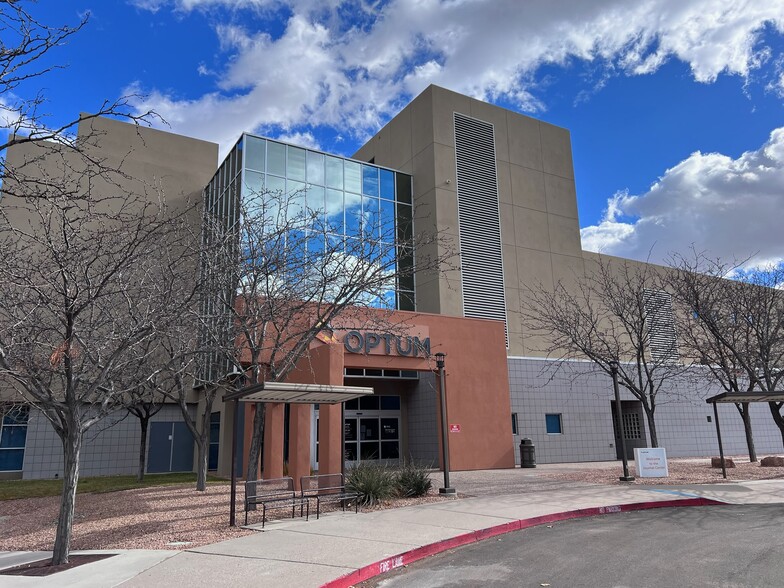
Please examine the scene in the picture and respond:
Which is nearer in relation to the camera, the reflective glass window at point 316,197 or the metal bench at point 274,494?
the metal bench at point 274,494

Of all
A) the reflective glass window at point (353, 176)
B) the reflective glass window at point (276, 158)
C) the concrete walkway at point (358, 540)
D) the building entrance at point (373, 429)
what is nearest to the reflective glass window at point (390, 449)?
the building entrance at point (373, 429)

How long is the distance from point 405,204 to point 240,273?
17.9 m

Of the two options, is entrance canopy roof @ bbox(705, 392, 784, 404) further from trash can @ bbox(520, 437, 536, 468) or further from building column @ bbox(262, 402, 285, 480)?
building column @ bbox(262, 402, 285, 480)

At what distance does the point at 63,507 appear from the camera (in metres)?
8.52

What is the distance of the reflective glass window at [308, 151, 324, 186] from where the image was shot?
29.0 meters

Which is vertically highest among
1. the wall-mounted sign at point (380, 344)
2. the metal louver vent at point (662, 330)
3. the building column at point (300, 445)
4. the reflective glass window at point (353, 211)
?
the reflective glass window at point (353, 211)

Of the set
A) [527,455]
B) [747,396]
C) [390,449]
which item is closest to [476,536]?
[747,396]

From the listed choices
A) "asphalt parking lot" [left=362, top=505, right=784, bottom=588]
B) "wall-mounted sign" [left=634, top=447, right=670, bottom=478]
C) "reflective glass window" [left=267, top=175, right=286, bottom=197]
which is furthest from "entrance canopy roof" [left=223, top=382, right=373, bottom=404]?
"reflective glass window" [left=267, top=175, right=286, bottom=197]

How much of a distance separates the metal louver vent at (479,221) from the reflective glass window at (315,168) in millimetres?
7863

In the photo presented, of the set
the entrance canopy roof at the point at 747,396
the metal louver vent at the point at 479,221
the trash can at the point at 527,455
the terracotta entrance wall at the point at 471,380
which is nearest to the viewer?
the entrance canopy roof at the point at 747,396

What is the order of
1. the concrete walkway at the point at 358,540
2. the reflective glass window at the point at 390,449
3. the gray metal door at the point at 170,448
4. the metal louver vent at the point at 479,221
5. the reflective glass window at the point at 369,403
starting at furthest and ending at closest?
the metal louver vent at the point at 479,221 < the gray metal door at the point at 170,448 < the reflective glass window at the point at 369,403 < the reflective glass window at the point at 390,449 < the concrete walkway at the point at 358,540

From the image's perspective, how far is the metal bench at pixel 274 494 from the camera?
1111 cm

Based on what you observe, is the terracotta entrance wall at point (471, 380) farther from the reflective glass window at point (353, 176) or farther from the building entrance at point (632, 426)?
the reflective glass window at point (353, 176)

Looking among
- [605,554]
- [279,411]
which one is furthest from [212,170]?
[605,554]
